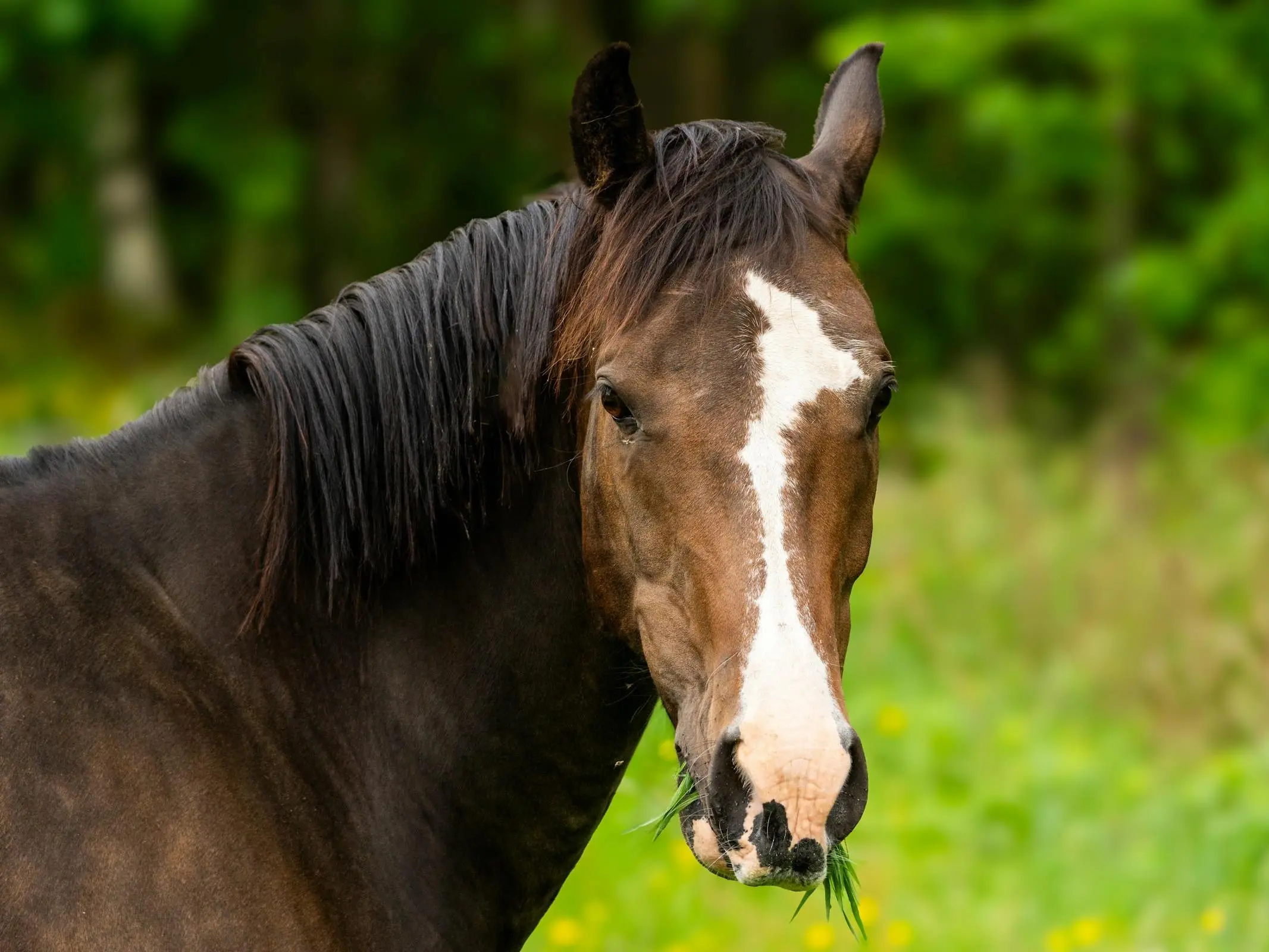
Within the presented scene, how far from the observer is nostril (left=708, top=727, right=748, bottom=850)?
1.83 meters

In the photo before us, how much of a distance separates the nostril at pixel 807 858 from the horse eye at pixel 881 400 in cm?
69

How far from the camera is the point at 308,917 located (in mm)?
2088

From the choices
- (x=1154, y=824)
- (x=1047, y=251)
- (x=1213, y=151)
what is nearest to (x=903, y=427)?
(x=1047, y=251)

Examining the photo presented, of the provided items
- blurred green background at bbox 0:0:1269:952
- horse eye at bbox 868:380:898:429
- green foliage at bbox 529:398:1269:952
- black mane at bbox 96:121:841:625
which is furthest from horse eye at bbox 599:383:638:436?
blurred green background at bbox 0:0:1269:952

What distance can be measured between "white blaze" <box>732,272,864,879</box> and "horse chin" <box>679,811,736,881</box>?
0.05 m

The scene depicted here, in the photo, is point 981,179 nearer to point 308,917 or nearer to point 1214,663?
point 1214,663

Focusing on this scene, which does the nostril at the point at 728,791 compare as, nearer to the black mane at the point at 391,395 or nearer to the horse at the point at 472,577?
the horse at the point at 472,577

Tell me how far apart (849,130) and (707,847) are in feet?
4.53

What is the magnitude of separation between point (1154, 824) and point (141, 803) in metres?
4.43

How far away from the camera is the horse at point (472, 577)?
1933 mm

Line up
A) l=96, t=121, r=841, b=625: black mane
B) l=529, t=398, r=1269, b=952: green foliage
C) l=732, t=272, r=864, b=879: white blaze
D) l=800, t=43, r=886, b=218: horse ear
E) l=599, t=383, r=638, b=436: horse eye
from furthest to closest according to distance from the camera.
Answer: l=529, t=398, r=1269, b=952: green foliage
l=800, t=43, r=886, b=218: horse ear
l=96, t=121, r=841, b=625: black mane
l=599, t=383, r=638, b=436: horse eye
l=732, t=272, r=864, b=879: white blaze

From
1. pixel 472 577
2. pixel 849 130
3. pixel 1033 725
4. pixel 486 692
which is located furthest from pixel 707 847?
pixel 1033 725

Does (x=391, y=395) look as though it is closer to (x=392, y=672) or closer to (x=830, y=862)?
(x=392, y=672)

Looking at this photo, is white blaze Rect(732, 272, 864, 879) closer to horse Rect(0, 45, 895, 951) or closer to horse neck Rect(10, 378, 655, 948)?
horse Rect(0, 45, 895, 951)
